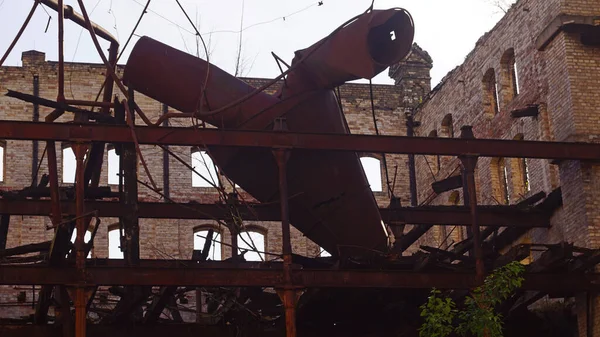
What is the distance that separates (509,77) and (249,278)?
35.7 ft

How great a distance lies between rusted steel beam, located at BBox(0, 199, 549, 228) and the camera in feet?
58.5

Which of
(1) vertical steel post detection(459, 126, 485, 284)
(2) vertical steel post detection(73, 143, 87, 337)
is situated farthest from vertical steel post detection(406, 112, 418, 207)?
(2) vertical steel post detection(73, 143, 87, 337)

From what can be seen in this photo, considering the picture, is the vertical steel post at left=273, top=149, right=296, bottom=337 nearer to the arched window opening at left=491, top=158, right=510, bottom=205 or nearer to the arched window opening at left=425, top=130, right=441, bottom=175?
the arched window opening at left=491, top=158, right=510, bottom=205

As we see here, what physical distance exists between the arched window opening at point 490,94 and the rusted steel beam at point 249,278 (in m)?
8.60

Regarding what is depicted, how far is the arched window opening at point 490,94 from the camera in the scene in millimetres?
25567

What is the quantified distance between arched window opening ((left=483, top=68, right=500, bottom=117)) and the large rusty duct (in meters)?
8.74

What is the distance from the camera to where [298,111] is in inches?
670

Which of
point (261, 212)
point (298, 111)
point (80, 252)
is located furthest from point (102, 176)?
point (80, 252)

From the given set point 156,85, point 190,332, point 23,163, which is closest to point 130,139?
point 156,85

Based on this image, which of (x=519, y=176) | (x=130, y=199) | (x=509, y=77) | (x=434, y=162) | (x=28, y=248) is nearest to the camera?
(x=28, y=248)

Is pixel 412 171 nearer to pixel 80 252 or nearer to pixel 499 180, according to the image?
pixel 499 180

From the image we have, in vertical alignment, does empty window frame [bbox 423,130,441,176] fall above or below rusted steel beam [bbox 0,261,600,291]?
above

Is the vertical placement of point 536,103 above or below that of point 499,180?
above

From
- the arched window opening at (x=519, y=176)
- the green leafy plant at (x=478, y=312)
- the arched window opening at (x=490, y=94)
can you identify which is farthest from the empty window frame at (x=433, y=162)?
the green leafy plant at (x=478, y=312)
